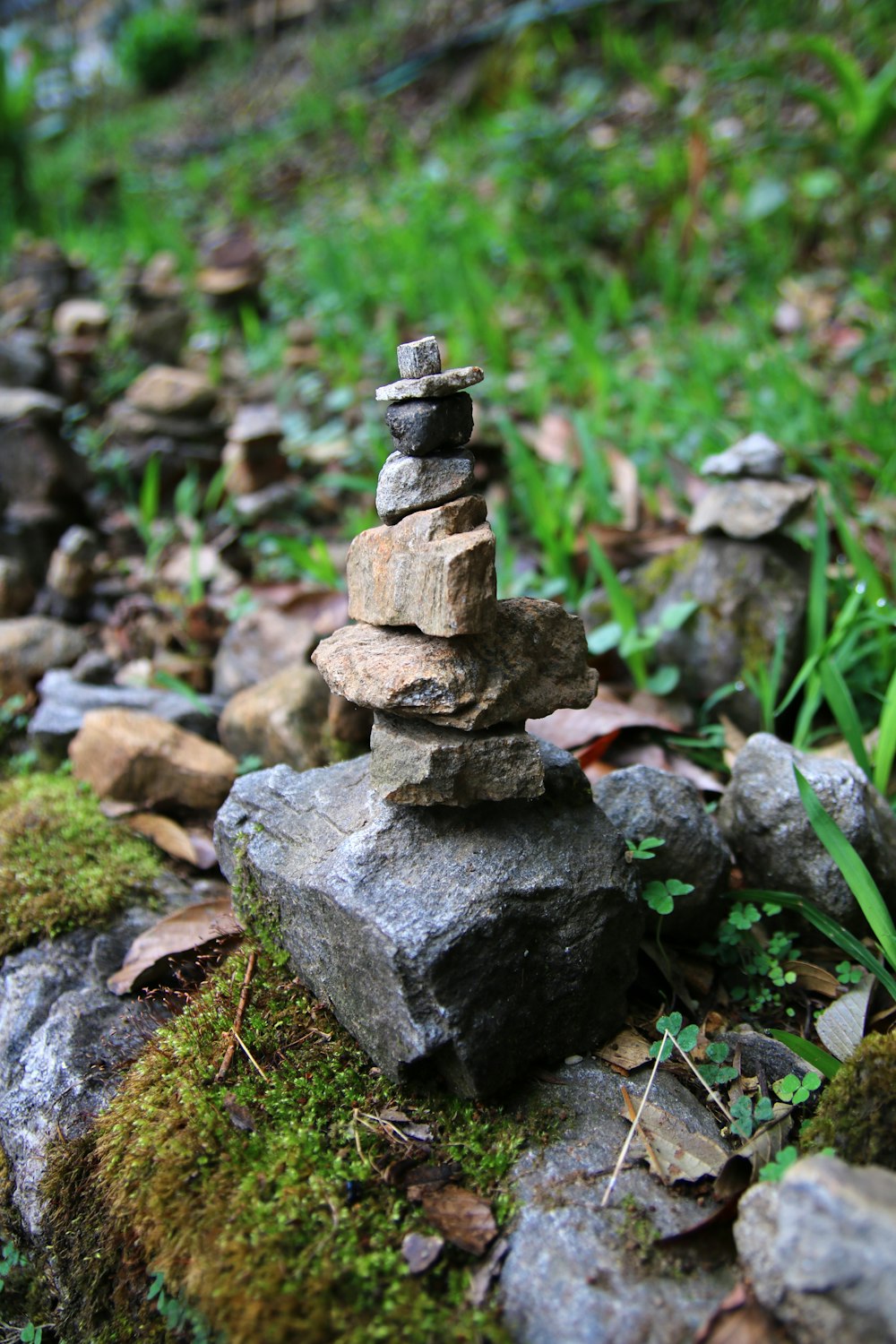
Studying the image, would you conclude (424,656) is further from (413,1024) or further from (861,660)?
(861,660)

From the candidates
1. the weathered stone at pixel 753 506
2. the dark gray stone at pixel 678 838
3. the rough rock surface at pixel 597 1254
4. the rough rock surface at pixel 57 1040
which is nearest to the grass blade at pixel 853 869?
the dark gray stone at pixel 678 838

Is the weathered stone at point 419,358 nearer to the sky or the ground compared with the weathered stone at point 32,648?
nearer to the sky

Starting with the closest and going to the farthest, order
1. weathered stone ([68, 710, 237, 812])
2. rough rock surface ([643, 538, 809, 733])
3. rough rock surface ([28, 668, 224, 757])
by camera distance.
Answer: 1. weathered stone ([68, 710, 237, 812])
2. rough rock surface ([643, 538, 809, 733])
3. rough rock surface ([28, 668, 224, 757])

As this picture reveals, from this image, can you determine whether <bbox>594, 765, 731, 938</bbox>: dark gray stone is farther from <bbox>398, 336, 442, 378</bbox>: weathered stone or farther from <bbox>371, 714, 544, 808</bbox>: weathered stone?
<bbox>398, 336, 442, 378</bbox>: weathered stone

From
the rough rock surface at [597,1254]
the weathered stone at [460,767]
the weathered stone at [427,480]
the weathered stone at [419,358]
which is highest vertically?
the weathered stone at [419,358]

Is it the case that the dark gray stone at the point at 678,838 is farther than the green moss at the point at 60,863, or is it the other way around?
the green moss at the point at 60,863

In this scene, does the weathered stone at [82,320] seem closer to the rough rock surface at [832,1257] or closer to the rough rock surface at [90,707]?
the rough rock surface at [90,707]

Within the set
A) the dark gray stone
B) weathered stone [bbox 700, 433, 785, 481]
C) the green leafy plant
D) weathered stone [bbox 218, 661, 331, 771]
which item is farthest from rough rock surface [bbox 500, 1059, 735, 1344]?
the green leafy plant

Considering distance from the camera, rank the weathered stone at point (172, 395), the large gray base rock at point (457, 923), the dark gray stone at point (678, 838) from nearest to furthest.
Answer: the large gray base rock at point (457, 923) < the dark gray stone at point (678, 838) < the weathered stone at point (172, 395)
